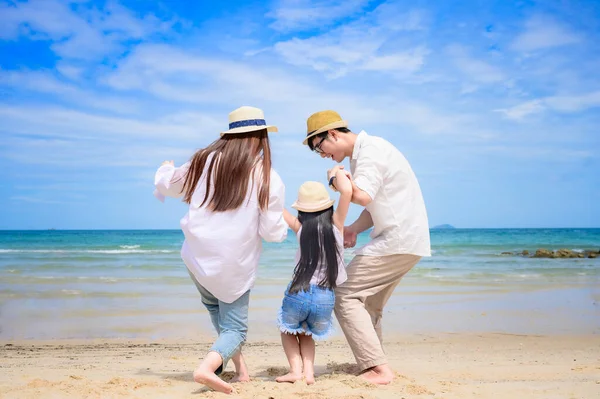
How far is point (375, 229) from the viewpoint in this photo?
3596mm

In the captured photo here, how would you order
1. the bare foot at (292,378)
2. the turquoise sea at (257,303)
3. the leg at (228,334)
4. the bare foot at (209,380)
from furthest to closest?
1. the turquoise sea at (257,303)
2. the bare foot at (292,378)
3. the leg at (228,334)
4. the bare foot at (209,380)

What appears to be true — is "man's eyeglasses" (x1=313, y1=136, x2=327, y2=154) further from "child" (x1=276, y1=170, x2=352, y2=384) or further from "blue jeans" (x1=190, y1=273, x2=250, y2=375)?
"blue jeans" (x1=190, y1=273, x2=250, y2=375)

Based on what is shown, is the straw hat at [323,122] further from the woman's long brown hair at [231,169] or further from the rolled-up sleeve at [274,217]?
the rolled-up sleeve at [274,217]

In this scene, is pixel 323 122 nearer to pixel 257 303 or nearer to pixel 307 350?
pixel 307 350

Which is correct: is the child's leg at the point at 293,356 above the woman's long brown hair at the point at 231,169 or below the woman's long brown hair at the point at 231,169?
below

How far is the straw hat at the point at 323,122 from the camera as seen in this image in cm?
355

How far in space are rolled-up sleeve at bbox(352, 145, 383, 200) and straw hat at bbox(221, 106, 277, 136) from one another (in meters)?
0.61

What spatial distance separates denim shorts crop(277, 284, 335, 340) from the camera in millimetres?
3287

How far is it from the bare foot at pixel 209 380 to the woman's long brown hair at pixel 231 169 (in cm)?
90

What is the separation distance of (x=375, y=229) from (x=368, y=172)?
441mm

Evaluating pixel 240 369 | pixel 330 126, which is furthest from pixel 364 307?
pixel 330 126

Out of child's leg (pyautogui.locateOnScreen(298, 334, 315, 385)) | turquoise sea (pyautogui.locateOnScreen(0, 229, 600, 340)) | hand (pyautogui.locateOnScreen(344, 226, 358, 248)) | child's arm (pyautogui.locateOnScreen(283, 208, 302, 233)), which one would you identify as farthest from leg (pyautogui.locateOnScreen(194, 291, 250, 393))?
turquoise sea (pyautogui.locateOnScreen(0, 229, 600, 340))

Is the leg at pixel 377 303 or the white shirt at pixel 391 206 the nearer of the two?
the white shirt at pixel 391 206

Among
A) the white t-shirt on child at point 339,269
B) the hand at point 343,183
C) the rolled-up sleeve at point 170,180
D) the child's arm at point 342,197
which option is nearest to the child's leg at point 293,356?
the white t-shirt on child at point 339,269
